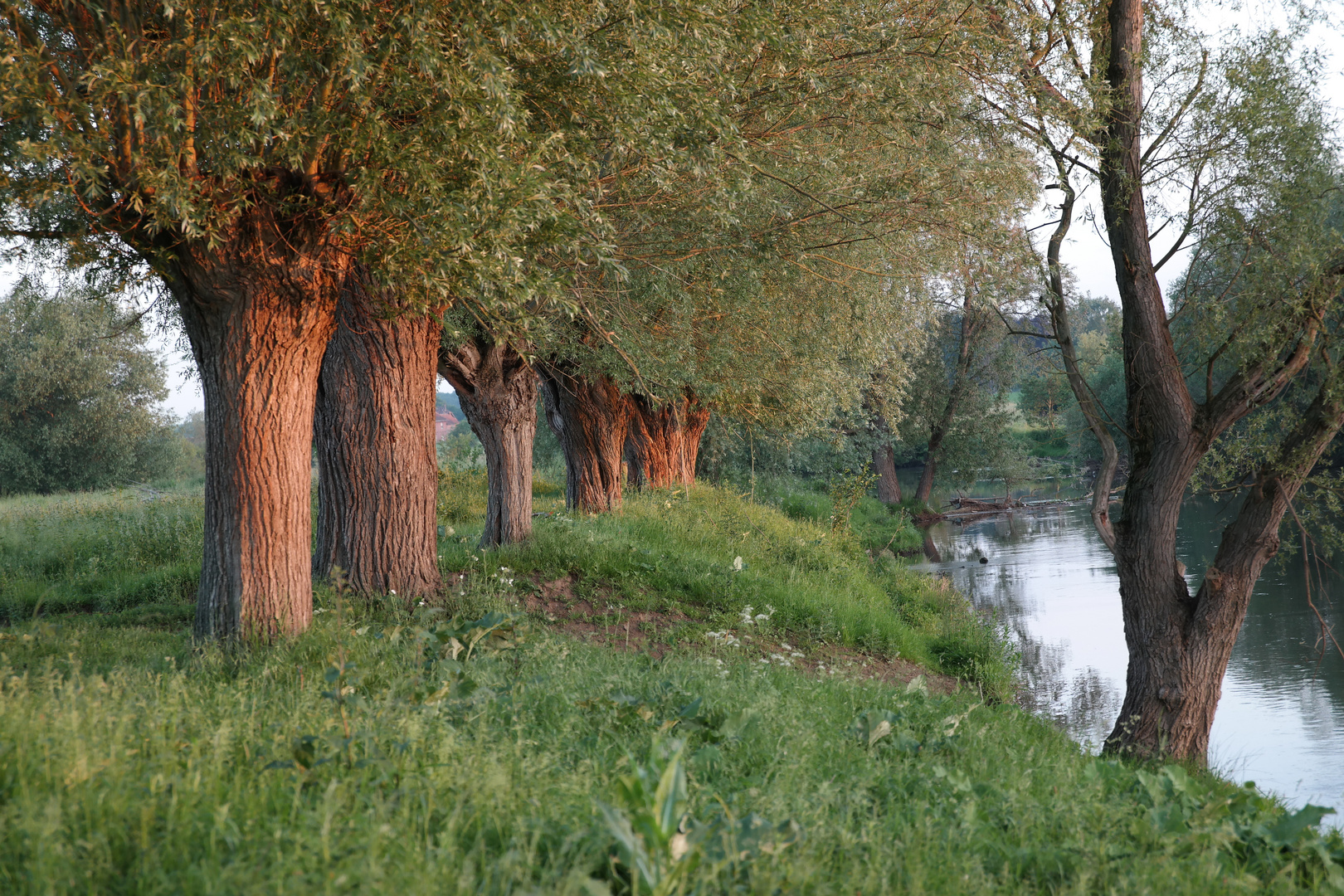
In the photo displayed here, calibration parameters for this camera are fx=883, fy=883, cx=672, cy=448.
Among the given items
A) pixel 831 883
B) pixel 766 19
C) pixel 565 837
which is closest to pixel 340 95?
pixel 766 19

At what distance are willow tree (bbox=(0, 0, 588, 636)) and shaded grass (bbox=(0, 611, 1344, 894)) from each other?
144cm

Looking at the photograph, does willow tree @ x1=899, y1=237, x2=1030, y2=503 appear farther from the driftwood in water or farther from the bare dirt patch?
the bare dirt patch

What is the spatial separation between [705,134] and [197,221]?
3.45 meters

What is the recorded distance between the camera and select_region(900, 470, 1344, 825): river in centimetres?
927

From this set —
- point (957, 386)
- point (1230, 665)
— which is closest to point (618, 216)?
point (1230, 665)

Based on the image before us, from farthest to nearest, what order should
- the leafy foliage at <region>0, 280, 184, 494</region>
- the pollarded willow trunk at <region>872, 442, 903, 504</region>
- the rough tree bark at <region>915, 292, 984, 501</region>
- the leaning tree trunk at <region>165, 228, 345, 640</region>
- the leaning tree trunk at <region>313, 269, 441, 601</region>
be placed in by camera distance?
the pollarded willow trunk at <region>872, 442, 903, 504</region>, the leafy foliage at <region>0, 280, 184, 494</region>, the rough tree bark at <region>915, 292, 984, 501</region>, the leaning tree trunk at <region>313, 269, 441, 601</region>, the leaning tree trunk at <region>165, 228, 345, 640</region>

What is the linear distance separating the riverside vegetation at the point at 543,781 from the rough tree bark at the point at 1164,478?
1554 millimetres

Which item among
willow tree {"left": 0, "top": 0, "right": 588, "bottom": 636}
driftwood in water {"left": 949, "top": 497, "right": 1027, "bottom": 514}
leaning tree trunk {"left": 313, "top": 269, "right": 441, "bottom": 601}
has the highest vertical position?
willow tree {"left": 0, "top": 0, "right": 588, "bottom": 636}

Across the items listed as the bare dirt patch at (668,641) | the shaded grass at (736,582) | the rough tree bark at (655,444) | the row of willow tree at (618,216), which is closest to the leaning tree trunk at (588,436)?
the shaded grass at (736,582)

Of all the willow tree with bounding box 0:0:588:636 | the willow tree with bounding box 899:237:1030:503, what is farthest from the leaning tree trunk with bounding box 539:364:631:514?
the willow tree with bounding box 899:237:1030:503

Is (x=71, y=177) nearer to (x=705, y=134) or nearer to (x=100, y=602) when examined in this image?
(x=705, y=134)

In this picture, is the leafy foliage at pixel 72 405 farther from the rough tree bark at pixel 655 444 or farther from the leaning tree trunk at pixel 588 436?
the leaning tree trunk at pixel 588 436

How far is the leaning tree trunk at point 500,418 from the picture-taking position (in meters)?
11.2

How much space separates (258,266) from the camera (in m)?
5.96
